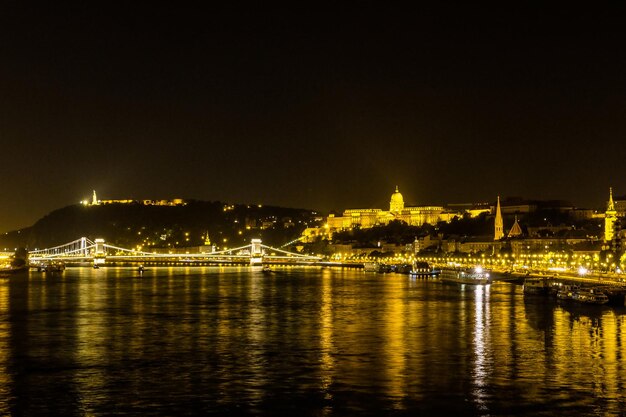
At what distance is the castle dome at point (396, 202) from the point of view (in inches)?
4948

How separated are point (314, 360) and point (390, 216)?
345 ft

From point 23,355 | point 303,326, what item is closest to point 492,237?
point 303,326

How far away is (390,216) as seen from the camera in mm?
122000

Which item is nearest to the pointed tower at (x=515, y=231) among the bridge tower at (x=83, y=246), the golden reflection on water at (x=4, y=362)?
the bridge tower at (x=83, y=246)

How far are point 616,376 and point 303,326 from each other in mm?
9497

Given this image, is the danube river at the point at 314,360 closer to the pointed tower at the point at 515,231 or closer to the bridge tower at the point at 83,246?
the pointed tower at the point at 515,231

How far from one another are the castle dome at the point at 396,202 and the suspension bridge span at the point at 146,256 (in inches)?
951

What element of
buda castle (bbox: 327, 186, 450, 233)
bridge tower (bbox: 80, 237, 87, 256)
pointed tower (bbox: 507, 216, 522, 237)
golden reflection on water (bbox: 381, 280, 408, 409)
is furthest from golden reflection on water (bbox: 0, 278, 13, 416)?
buda castle (bbox: 327, 186, 450, 233)

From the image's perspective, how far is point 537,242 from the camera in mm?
80000

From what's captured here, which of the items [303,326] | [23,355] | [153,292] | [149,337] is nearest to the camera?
[23,355]

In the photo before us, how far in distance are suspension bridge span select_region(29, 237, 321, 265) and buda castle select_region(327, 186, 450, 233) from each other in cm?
1936

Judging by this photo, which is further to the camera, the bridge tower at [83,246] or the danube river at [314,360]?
the bridge tower at [83,246]

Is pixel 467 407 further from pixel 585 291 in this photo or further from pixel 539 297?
pixel 539 297

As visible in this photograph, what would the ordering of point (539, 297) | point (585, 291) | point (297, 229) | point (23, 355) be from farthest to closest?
point (297, 229) → point (539, 297) → point (585, 291) → point (23, 355)
